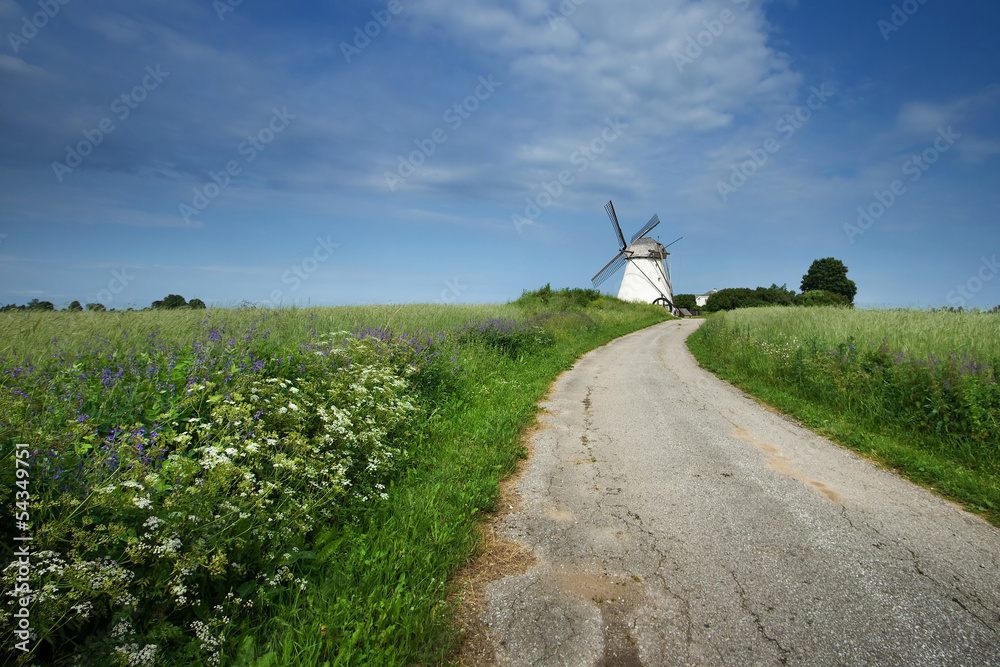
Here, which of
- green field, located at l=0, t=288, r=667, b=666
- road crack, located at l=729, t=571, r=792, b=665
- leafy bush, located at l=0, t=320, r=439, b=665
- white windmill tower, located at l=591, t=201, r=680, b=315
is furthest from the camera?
→ white windmill tower, located at l=591, t=201, r=680, b=315

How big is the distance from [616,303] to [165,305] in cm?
3944

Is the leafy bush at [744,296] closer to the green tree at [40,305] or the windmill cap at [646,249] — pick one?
the windmill cap at [646,249]

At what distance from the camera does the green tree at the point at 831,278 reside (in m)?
64.1

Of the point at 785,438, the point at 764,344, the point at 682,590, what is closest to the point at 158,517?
the point at 682,590

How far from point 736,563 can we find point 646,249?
198ft

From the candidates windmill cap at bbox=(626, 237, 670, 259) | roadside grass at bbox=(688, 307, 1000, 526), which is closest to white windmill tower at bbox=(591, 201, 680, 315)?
windmill cap at bbox=(626, 237, 670, 259)

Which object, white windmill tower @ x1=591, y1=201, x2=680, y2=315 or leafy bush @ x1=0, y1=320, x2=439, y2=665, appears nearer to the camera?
→ leafy bush @ x1=0, y1=320, x2=439, y2=665

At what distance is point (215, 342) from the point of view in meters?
6.30

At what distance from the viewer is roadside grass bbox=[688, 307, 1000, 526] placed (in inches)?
237

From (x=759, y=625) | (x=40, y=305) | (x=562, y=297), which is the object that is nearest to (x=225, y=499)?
(x=759, y=625)

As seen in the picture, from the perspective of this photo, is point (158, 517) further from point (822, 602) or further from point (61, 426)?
point (822, 602)

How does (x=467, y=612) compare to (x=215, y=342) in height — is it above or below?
below

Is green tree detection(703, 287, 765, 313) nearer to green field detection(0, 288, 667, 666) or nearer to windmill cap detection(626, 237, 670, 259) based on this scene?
windmill cap detection(626, 237, 670, 259)

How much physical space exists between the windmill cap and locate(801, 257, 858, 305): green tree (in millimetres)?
22590
